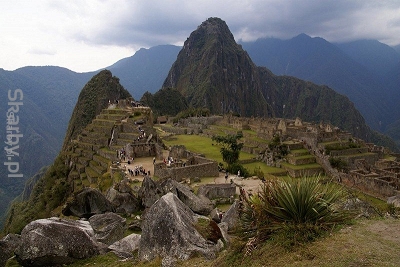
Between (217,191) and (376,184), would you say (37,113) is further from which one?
(217,191)

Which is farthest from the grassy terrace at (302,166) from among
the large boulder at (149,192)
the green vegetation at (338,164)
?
the large boulder at (149,192)

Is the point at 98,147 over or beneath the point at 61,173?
over

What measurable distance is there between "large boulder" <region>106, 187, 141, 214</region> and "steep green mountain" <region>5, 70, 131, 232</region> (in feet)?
62.6

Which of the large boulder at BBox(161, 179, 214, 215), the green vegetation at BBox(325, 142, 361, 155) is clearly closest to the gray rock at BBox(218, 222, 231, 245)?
the large boulder at BBox(161, 179, 214, 215)

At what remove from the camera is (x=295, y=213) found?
536 centimetres

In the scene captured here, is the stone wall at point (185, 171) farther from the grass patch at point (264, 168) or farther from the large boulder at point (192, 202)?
the grass patch at point (264, 168)

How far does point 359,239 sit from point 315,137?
4006cm

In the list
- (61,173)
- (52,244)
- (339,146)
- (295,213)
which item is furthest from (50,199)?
(339,146)

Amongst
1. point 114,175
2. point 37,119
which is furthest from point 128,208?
point 37,119

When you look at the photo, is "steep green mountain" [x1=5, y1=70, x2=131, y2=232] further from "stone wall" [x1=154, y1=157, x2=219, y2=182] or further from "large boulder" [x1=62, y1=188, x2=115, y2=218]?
"large boulder" [x1=62, y1=188, x2=115, y2=218]

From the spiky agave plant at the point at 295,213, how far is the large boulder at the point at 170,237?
1302mm

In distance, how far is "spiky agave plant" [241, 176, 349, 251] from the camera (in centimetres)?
521

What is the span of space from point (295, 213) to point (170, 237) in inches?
99.2

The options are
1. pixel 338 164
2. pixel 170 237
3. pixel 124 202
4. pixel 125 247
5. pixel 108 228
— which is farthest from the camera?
pixel 338 164
